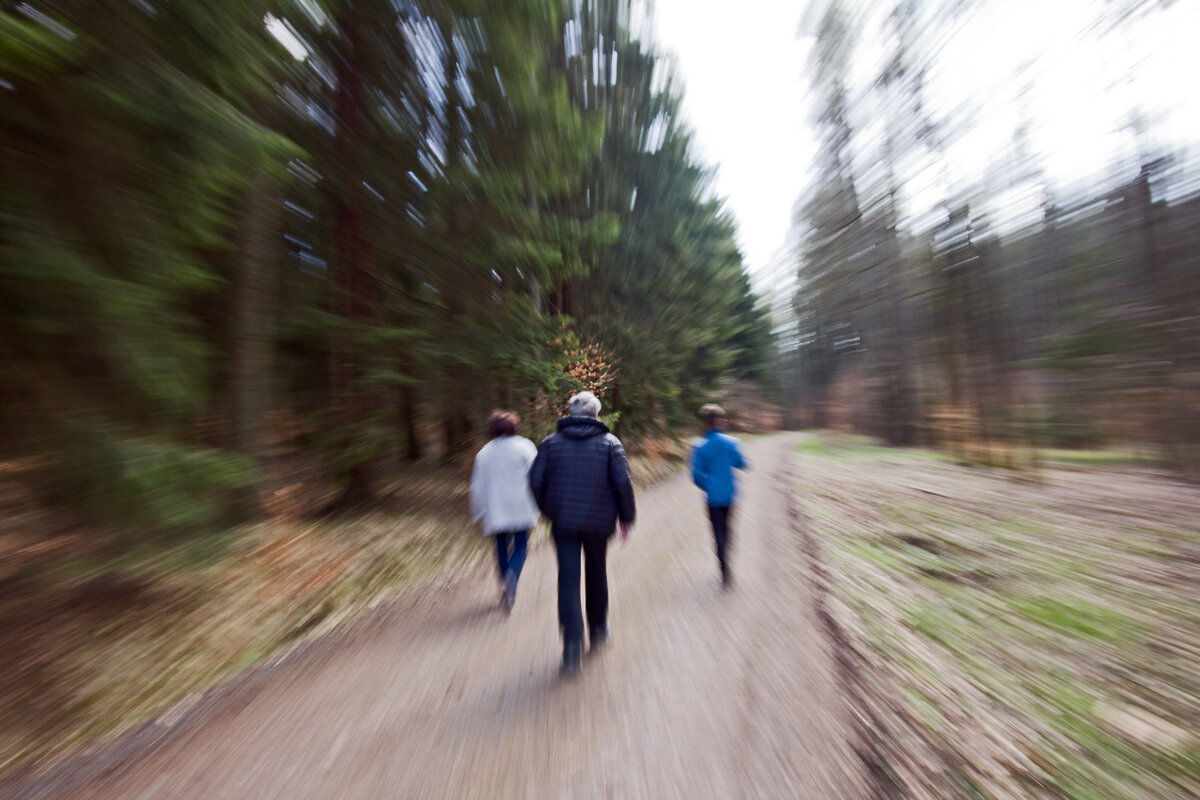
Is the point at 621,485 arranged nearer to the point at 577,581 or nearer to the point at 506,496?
the point at 577,581

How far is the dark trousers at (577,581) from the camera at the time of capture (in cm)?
375

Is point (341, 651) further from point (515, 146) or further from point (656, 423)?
point (656, 423)

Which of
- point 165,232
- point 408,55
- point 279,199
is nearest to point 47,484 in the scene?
point 165,232

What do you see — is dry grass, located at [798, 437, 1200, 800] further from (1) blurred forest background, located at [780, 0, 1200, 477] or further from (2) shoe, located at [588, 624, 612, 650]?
(1) blurred forest background, located at [780, 0, 1200, 477]

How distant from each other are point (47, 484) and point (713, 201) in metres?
20.8

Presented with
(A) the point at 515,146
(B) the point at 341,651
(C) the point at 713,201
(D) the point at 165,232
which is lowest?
(B) the point at 341,651

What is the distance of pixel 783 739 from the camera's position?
2830 mm

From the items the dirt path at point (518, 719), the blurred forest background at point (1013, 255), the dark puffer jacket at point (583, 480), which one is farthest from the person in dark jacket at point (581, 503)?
the blurred forest background at point (1013, 255)

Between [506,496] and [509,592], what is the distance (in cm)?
90

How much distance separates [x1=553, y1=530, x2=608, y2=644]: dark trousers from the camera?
3.75 metres

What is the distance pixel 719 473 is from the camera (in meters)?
5.50

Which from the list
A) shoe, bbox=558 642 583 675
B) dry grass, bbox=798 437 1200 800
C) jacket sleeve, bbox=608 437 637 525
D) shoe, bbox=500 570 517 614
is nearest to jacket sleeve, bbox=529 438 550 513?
jacket sleeve, bbox=608 437 637 525

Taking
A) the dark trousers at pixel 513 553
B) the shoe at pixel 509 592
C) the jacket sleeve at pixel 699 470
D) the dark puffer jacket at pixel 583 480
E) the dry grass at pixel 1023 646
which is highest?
the dark puffer jacket at pixel 583 480

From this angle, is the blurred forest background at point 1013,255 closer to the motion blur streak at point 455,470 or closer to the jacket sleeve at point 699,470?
the motion blur streak at point 455,470
